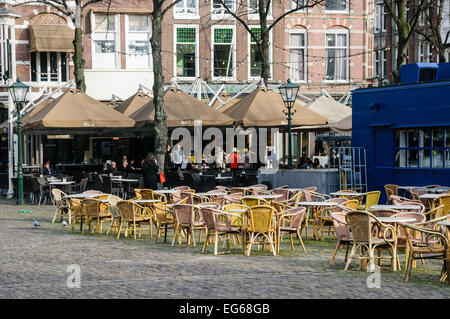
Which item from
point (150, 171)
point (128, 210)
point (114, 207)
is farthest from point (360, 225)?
point (150, 171)

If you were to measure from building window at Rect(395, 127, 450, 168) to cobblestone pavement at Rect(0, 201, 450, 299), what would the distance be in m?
5.39

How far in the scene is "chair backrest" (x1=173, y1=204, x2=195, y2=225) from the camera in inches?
591

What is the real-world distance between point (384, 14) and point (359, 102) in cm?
3527

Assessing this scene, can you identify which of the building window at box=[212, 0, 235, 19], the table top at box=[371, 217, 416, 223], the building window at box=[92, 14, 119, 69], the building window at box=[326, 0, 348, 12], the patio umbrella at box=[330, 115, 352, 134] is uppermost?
the building window at box=[326, 0, 348, 12]

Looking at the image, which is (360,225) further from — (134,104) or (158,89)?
(134,104)

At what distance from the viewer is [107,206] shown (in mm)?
18250

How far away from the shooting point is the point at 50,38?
3731cm

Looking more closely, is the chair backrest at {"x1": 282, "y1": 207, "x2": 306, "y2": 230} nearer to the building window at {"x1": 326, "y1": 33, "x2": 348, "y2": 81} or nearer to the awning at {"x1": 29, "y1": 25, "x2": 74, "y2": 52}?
the awning at {"x1": 29, "y1": 25, "x2": 74, "y2": 52}

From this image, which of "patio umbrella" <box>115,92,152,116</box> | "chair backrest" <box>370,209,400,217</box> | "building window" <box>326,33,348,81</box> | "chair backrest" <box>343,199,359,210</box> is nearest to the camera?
"chair backrest" <box>370,209,400,217</box>

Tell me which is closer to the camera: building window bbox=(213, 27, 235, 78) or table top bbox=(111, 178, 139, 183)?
table top bbox=(111, 178, 139, 183)

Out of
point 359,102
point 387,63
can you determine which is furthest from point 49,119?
point 387,63

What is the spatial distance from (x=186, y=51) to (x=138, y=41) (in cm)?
241

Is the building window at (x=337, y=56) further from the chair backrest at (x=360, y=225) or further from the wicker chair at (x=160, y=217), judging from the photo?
the chair backrest at (x=360, y=225)

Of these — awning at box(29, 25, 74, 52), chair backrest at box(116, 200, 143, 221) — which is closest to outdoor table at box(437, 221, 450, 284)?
chair backrest at box(116, 200, 143, 221)
